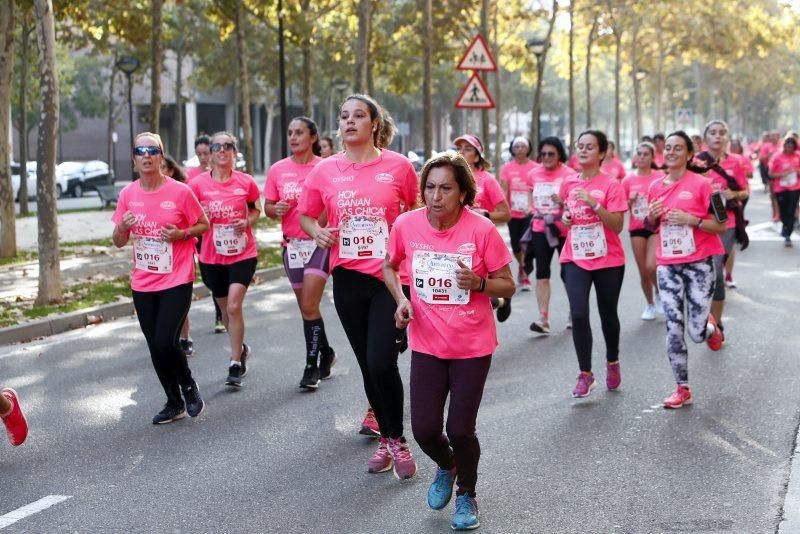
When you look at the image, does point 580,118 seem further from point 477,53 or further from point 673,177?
point 673,177

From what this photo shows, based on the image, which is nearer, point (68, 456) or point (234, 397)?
point (68, 456)

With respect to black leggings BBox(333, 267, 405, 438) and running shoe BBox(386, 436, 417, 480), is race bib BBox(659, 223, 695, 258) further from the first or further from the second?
running shoe BBox(386, 436, 417, 480)

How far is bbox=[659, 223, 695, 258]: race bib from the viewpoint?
819cm

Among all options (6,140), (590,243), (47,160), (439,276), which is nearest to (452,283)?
(439,276)

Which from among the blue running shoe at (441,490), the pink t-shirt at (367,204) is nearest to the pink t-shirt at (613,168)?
the pink t-shirt at (367,204)

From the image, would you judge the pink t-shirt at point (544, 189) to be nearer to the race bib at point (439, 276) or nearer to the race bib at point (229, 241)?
the race bib at point (229, 241)

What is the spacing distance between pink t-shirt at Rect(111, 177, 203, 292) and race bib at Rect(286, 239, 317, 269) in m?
1.31

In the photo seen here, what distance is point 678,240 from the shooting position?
8.22 m

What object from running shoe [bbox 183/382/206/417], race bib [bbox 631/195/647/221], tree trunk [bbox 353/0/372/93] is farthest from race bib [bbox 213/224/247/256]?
tree trunk [bbox 353/0/372/93]

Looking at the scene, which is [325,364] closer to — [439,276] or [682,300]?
[682,300]

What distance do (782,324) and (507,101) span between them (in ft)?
241

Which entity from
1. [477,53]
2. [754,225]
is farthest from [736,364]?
[754,225]

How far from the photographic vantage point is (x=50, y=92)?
1331 centimetres

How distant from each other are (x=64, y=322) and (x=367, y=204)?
20.7 feet
